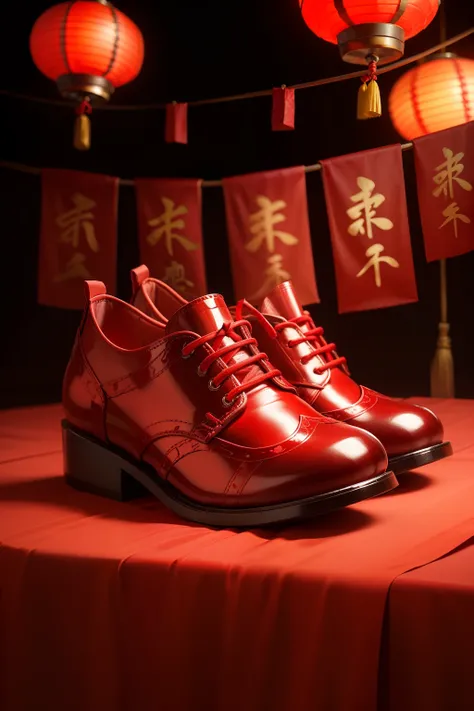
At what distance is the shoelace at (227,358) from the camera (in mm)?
1045

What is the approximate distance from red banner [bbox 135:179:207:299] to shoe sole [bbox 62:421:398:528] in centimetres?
199

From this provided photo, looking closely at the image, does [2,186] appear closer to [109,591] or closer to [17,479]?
[17,479]

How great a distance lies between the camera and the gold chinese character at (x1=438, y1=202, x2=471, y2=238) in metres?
2.79

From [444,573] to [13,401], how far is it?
315 centimetres

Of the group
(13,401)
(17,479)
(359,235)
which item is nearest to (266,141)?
(359,235)

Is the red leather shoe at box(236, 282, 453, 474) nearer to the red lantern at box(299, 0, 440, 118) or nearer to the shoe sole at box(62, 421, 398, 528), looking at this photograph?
the shoe sole at box(62, 421, 398, 528)

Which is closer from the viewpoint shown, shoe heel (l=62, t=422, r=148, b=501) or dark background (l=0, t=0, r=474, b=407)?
shoe heel (l=62, t=422, r=148, b=501)

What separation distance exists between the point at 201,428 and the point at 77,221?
7.75 feet

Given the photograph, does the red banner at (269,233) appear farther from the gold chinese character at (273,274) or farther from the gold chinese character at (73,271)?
the gold chinese character at (73,271)

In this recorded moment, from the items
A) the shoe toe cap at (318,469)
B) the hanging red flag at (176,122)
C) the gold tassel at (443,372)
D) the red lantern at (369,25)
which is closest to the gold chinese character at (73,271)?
the hanging red flag at (176,122)

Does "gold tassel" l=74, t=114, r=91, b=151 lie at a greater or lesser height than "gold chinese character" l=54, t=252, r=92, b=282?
greater

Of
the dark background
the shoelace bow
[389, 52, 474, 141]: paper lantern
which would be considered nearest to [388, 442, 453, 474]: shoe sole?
the shoelace bow

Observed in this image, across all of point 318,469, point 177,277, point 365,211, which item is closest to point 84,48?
point 177,277

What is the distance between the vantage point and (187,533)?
0.97 meters
